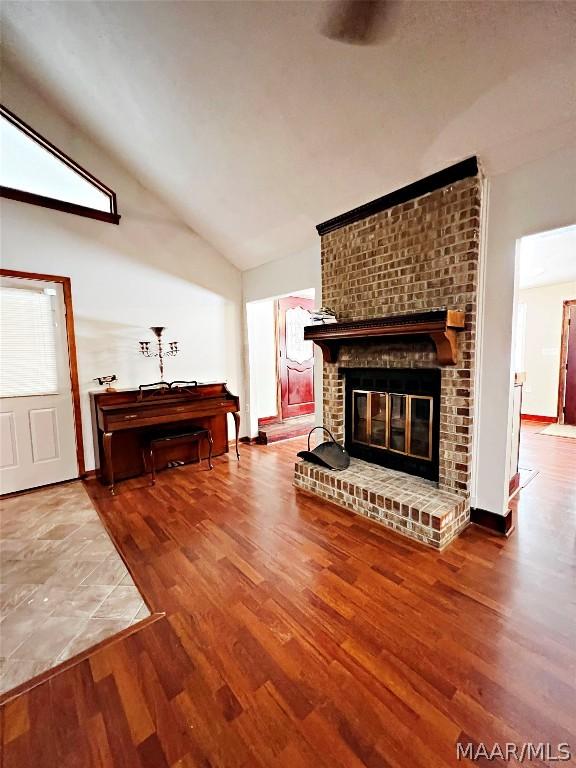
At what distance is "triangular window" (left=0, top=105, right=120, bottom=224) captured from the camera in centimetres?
308

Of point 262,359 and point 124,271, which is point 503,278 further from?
point 124,271

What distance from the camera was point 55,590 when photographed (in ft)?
6.17

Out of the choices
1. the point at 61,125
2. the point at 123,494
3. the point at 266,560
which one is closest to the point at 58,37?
the point at 61,125

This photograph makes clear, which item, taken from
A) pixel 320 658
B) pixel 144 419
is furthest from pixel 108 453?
pixel 320 658

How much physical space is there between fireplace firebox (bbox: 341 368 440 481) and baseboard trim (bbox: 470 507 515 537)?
1.26ft

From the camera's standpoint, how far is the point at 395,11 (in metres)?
1.57

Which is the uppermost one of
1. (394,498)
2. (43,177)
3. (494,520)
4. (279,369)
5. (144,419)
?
(43,177)

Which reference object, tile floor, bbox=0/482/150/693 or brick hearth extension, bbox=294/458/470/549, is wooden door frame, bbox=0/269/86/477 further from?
brick hearth extension, bbox=294/458/470/549

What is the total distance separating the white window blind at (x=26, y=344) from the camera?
3055 mm

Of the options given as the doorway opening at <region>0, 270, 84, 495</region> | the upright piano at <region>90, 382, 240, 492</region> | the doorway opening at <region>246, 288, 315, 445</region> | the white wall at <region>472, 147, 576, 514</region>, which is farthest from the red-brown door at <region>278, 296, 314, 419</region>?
the white wall at <region>472, 147, 576, 514</region>

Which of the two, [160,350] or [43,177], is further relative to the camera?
[160,350]

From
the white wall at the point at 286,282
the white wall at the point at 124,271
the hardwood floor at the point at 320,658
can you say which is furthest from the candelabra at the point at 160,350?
the hardwood floor at the point at 320,658

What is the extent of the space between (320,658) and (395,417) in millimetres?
1908

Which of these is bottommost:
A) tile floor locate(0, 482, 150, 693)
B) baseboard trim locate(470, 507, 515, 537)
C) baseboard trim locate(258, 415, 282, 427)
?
tile floor locate(0, 482, 150, 693)
